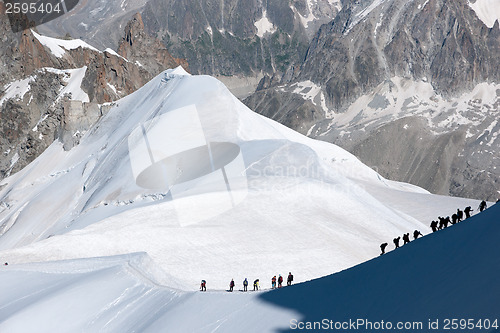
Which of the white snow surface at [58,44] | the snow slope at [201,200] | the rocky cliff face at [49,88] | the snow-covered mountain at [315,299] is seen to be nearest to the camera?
the snow-covered mountain at [315,299]

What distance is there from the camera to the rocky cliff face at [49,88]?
418 feet

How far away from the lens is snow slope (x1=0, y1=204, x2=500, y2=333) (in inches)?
792

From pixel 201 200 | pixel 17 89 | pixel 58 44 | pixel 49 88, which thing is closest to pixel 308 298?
pixel 201 200

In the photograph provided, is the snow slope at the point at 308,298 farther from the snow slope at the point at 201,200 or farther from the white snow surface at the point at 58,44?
the white snow surface at the point at 58,44

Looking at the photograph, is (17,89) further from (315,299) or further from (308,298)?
(315,299)

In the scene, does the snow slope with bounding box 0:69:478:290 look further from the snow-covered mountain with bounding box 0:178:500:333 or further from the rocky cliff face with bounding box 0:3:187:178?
the rocky cliff face with bounding box 0:3:187:178

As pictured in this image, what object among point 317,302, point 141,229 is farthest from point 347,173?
point 317,302

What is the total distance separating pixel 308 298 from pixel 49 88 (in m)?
146

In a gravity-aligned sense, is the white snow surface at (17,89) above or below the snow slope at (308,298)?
above

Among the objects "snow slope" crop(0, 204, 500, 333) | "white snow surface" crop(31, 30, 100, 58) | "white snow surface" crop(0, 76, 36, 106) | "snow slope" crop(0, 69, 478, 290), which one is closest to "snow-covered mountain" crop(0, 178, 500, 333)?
"snow slope" crop(0, 204, 500, 333)

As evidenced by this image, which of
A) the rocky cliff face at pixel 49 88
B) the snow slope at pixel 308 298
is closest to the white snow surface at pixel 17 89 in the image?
the rocky cliff face at pixel 49 88

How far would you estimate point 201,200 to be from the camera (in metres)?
52.7

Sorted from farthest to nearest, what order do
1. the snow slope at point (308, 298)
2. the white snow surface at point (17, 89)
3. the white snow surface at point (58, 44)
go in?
the white snow surface at point (58, 44)
the white snow surface at point (17, 89)
the snow slope at point (308, 298)

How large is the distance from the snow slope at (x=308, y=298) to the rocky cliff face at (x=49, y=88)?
94784mm
